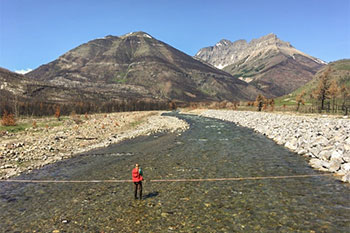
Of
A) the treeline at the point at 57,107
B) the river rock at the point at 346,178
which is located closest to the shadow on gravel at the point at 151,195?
the river rock at the point at 346,178

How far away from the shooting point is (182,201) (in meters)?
12.4

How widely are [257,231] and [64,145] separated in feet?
84.6

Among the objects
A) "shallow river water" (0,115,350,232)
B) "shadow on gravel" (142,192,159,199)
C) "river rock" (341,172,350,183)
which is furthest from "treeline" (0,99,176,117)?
"river rock" (341,172,350,183)

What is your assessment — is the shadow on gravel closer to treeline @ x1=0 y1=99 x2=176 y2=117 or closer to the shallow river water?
the shallow river water

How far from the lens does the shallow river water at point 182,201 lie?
9.91 meters

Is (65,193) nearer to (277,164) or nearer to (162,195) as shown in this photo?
(162,195)

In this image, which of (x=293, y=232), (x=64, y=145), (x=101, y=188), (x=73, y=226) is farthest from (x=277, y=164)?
(x=64, y=145)

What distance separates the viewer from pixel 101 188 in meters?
14.4

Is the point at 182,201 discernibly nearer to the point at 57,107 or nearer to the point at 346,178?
the point at 346,178

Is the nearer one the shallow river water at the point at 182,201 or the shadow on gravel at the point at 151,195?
the shallow river water at the point at 182,201

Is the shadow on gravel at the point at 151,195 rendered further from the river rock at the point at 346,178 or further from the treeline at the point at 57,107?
the treeline at the point at 57,107

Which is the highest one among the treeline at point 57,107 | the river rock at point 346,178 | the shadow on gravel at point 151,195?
→ the treeline at point 57,107

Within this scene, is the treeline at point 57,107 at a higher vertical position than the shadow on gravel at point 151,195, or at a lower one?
higher

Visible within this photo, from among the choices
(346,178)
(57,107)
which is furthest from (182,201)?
(57,107)
